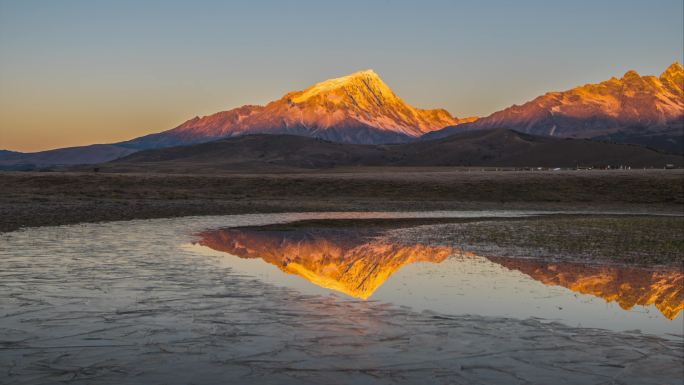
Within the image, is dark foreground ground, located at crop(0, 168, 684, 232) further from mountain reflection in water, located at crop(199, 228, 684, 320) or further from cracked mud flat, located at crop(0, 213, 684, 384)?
cracked mud flat, located at crop(0, 213, 684, 384)

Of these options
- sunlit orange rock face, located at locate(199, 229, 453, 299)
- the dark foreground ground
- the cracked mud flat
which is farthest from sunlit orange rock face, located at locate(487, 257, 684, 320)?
the dark foreground ground

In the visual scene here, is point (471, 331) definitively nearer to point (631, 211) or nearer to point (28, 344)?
point (28, 344)

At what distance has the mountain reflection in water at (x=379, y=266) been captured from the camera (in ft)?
66.9

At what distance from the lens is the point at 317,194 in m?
76.2

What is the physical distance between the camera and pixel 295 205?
204 feet

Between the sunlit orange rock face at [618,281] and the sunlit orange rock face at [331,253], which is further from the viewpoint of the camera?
the sunlit orange rock face at [331,253]

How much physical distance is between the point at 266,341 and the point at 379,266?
11.5 metres

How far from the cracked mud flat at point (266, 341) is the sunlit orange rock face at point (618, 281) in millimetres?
4424

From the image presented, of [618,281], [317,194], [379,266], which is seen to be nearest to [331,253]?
[379,266]

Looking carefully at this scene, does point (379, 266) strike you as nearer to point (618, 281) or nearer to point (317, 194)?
point (618, 281)

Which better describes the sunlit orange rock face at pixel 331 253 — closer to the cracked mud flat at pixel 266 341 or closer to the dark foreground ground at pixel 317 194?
the cracked mud flat at pixel 266 341

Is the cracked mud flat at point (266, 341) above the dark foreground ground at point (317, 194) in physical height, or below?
below

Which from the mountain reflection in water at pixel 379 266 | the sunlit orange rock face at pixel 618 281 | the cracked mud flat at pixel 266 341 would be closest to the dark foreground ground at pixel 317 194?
the mountain reflection in water at pixel 379 266

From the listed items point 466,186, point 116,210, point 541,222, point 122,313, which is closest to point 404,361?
point 122,313
